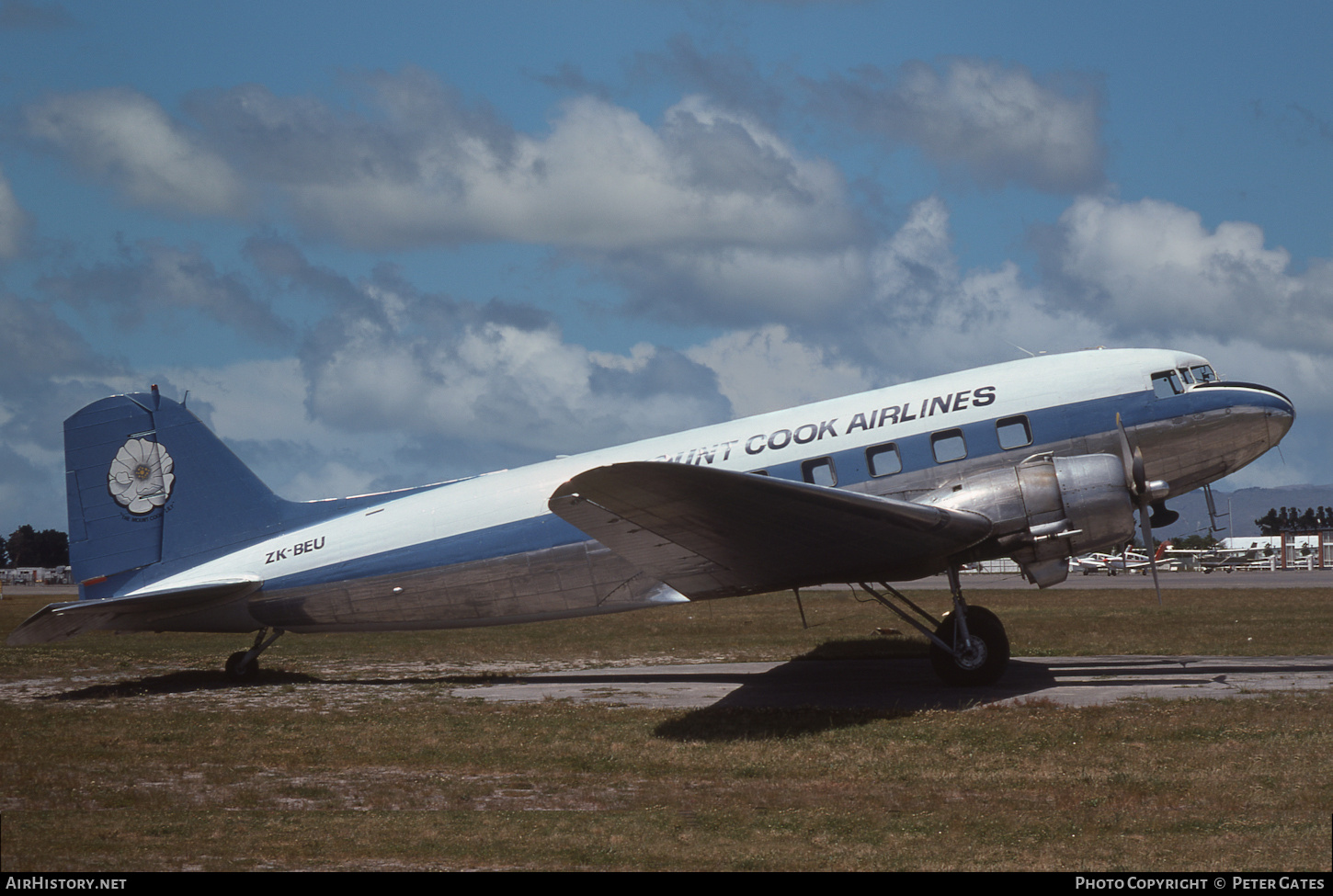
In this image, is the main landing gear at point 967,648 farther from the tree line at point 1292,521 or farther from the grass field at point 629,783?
the tree line at point 1292,521

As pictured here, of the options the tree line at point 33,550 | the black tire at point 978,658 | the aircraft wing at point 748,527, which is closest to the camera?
the aircraft wing at point 748,527

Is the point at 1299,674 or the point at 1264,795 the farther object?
the point at 1299,674

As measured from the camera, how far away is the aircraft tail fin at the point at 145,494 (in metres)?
15.6

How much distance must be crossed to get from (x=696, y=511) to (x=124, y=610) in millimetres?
9332

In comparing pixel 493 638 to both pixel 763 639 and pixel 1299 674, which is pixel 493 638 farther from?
pixel 1299 674

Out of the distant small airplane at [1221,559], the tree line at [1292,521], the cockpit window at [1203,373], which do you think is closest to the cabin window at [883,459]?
the cockpit window at [1203,373]

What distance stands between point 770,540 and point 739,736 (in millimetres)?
2275

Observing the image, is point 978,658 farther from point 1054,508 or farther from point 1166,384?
point 1166,384

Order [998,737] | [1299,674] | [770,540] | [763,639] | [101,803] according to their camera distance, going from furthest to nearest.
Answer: [763,639], [1299,674], [770,540], [998,737], [101,803]

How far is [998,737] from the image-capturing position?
9961 millimetres

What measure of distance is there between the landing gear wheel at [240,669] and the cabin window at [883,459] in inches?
417

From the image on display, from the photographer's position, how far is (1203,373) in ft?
44.5
